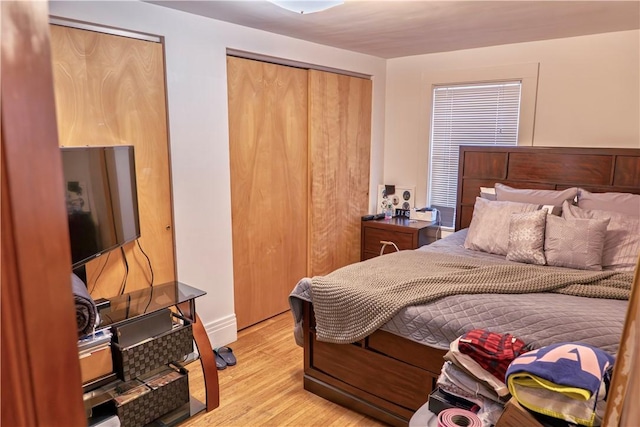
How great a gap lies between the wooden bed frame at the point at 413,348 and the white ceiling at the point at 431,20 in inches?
33.5

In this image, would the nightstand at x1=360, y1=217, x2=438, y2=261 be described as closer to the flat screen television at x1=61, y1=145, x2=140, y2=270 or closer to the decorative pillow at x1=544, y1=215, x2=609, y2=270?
the decorative pillow at x1=544, y1=215, x2=609, y2=270

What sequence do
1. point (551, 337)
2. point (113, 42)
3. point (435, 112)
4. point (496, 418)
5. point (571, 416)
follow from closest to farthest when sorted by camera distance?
point (571, 416) → point (496, 418) → point (551, 337) → point (113, 42) → point (435, 112)

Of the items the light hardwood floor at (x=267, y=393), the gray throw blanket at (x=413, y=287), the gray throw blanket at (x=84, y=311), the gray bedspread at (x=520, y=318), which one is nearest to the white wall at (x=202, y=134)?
the light hardwood floor at (x=267, y=393)

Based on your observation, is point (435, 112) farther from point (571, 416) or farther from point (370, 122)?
point (571, 416)

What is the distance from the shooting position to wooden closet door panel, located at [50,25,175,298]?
2.24 m

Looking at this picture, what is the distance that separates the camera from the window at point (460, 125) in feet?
12.1

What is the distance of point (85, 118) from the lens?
2318 mm

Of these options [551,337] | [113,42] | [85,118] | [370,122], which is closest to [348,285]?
[551,337]

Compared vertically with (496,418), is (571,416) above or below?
above

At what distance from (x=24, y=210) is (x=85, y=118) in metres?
2.14

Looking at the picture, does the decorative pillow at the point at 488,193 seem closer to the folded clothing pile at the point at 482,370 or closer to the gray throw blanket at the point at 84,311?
the folded clothing pile at the point at 482,370

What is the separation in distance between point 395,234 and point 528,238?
142 centimetres

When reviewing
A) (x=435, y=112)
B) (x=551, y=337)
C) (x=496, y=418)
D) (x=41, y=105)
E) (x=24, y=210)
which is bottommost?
(x=496, y=418)

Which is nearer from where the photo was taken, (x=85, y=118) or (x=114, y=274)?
(x=85, y=118)
